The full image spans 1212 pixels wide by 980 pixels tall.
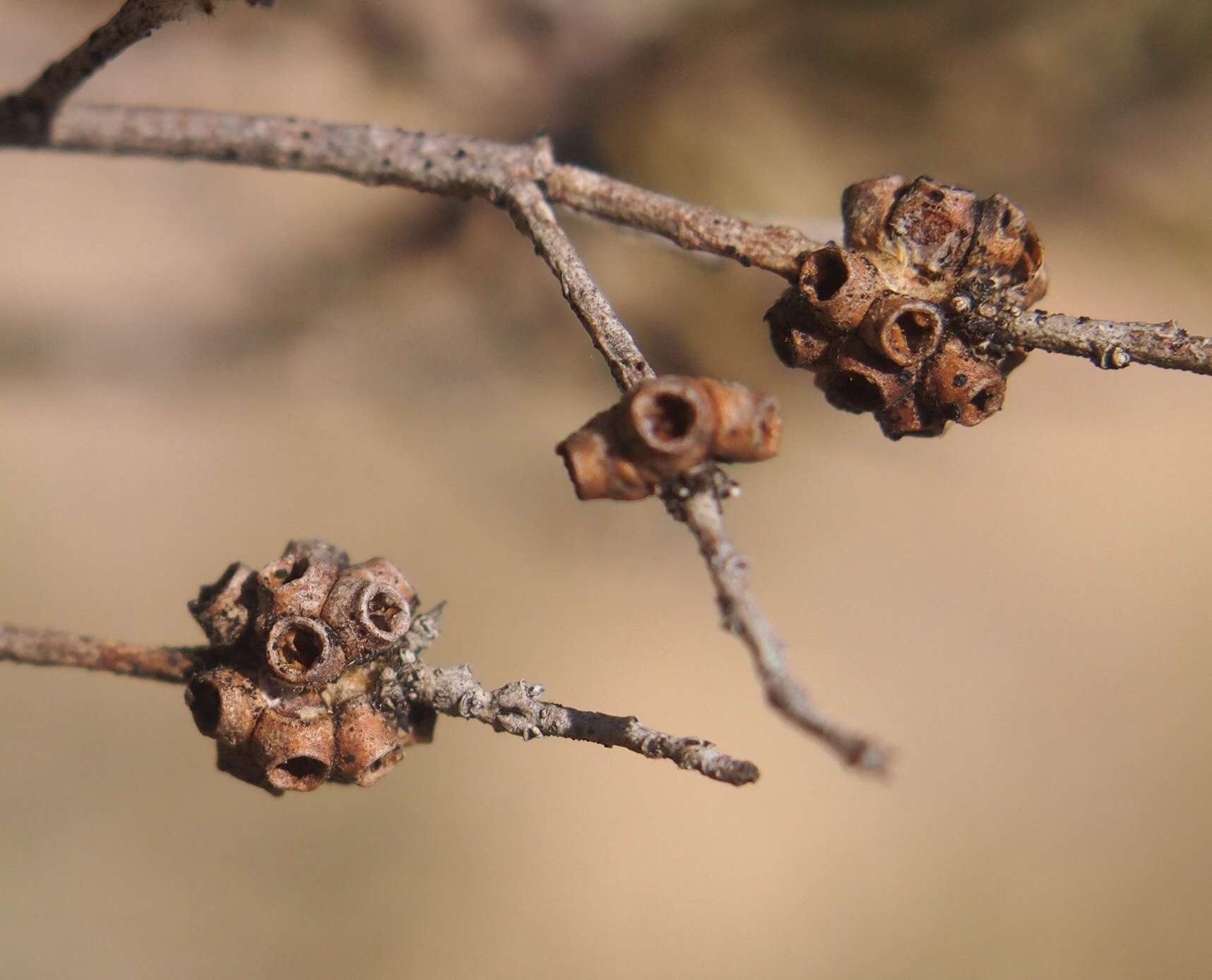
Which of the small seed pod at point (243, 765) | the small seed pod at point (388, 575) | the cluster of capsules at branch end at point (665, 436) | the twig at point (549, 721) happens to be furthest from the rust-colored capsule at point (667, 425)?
the small seed pod at point (243, 765)

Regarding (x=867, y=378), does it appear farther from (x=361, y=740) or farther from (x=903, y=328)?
(x=361, y=740)

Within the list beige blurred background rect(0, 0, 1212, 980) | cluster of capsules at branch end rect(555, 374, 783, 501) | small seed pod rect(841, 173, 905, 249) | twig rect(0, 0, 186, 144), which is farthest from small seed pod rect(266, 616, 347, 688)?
beige blurred background rect(0, 0, 1212, 980)

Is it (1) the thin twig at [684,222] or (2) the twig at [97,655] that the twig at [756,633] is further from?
(2) the twig at [97,655]

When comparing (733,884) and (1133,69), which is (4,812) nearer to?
(733,884)

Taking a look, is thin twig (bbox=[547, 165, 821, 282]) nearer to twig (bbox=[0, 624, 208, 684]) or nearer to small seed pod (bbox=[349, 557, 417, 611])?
small seed pod (bbox=[349, 557, 417, 611])

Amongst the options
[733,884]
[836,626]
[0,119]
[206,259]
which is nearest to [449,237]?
[206,259]

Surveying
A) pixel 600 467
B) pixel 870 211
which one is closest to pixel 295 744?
pixel 600 467
